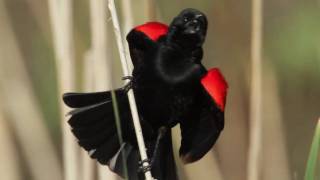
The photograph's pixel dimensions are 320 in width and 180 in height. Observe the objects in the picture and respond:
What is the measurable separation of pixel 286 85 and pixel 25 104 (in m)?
0.44

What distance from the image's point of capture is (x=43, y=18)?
3.53 feet

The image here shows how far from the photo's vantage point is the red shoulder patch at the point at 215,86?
2.01 ft

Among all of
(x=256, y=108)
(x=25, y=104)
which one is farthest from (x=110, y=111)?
(x=25, y=104)

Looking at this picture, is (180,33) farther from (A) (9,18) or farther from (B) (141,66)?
(A) (9,18)

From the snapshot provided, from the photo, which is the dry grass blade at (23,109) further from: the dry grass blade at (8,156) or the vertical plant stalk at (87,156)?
the vertical plant stalk at (87,156)

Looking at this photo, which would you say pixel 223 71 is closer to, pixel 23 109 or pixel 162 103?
pixel 23 109

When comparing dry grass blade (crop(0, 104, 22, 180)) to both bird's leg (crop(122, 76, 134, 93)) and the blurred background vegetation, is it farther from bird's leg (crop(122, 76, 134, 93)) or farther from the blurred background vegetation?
bird's leg (crop(122, 76, 134, 93))

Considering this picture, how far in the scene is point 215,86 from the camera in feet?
2.01

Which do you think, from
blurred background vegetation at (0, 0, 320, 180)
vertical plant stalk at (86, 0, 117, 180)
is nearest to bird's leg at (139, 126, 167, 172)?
vertical plant stalk at (86, 0, 117, 180)

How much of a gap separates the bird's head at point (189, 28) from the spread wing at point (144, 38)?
2cm

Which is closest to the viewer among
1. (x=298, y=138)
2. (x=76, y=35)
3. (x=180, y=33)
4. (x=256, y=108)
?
(x=180, y=33)

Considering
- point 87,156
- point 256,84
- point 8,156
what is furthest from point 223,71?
point 8,156

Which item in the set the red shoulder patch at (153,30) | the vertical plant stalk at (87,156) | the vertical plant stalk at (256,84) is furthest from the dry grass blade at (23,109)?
the red shoulder patch at (153,30)

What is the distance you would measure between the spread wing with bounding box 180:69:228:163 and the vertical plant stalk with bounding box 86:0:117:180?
0.85 feet
